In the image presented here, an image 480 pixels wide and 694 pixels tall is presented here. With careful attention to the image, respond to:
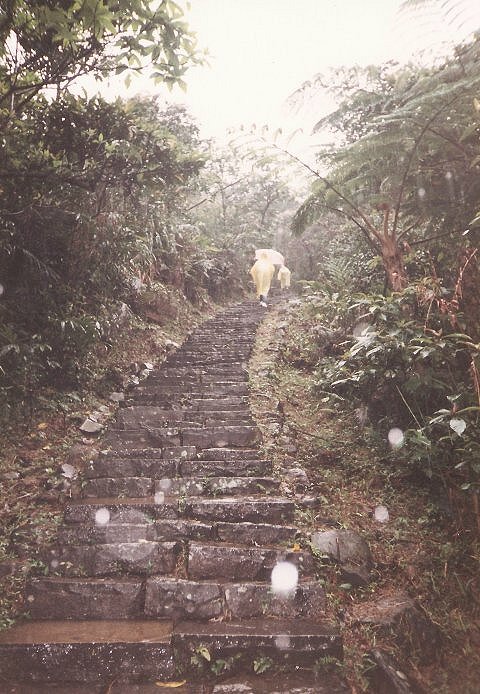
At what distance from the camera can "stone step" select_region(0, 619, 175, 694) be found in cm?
240

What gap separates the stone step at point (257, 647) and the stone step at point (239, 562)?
41cm

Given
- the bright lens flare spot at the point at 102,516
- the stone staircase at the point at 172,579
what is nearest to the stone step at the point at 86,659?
the stone staircase at the point at 172,579

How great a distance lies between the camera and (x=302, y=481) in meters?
3.81

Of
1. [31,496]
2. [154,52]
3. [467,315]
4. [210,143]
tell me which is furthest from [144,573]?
[210,143]

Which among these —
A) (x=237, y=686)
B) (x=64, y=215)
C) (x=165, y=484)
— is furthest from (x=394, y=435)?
(x=64, y=215)

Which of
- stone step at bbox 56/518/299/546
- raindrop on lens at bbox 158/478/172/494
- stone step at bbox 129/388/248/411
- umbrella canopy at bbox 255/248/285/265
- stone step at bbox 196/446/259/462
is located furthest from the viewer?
umbrella canopy at bbox 255/248/285/265

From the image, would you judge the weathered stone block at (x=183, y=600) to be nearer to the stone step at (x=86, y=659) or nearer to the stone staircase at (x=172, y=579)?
the stone staircase at (x=172, y=579)

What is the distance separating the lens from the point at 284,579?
9.39ft

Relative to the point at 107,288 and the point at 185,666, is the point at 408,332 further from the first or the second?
A: the point at 107,288

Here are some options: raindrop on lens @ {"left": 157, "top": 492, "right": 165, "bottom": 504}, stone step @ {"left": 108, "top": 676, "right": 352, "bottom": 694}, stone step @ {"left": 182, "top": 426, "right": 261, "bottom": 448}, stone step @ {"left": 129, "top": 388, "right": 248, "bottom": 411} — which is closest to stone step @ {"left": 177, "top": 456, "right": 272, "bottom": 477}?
raindrop on lens @ {"left": 157, "top": 492, "right": 165, "bottom": 504}

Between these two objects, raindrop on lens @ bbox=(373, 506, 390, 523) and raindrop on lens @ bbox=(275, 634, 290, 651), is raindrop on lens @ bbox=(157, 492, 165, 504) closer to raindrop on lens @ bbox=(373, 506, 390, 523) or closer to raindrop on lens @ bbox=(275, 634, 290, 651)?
raindrop on lens @ bbox=(275, 634, 290, 651)

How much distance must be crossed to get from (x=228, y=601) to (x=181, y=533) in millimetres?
638

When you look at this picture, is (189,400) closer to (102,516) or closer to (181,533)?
(102,516)

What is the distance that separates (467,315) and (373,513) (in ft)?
6.05
